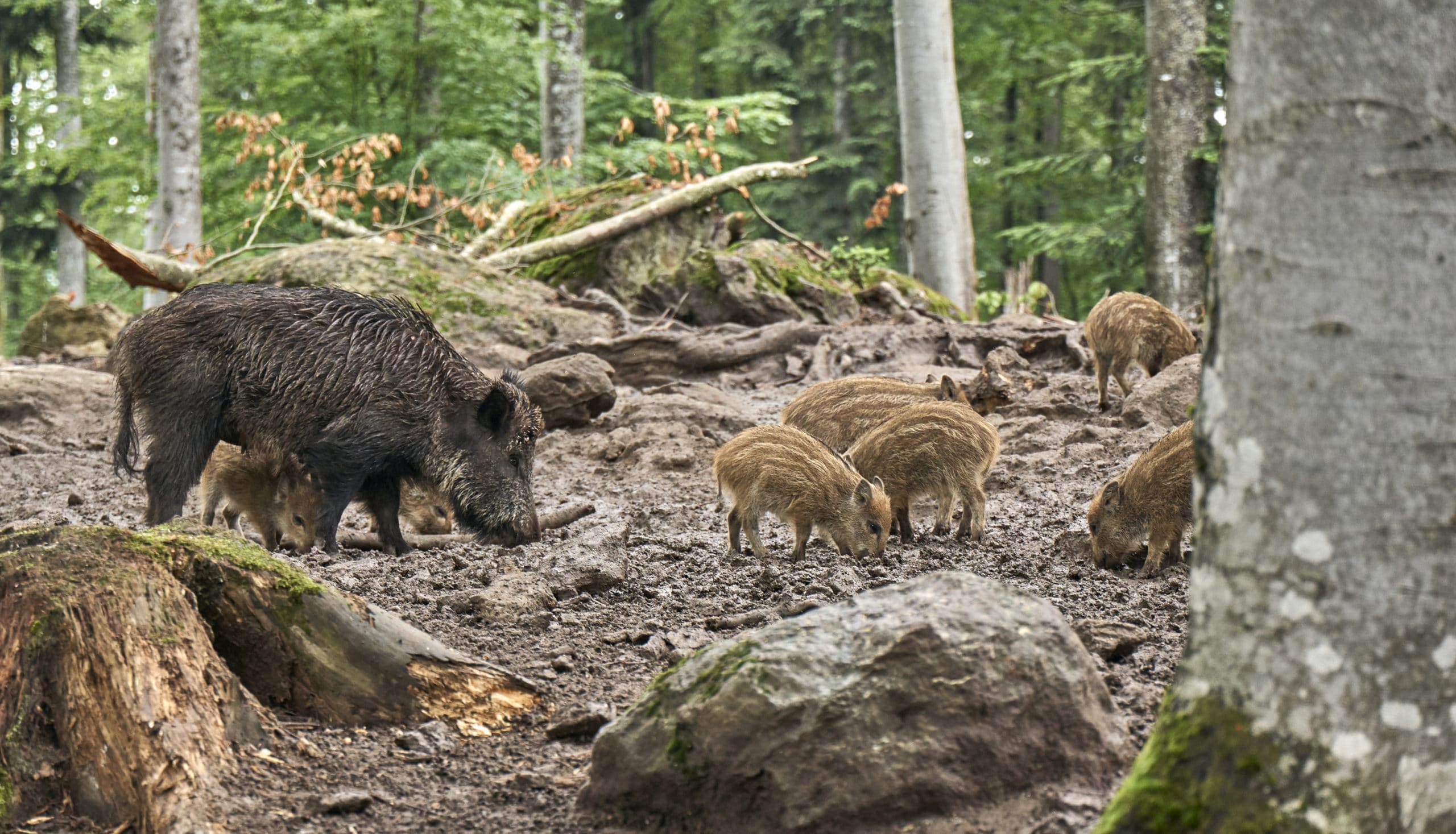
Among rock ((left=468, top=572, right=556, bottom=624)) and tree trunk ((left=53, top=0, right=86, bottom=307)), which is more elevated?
tree trunk ((left=53, top=0, right=86, bottom=307))

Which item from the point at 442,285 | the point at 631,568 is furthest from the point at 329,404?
the point at 442,285

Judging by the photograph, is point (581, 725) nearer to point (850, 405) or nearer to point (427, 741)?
point (427, 741)

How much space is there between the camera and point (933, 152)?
45.0 ft

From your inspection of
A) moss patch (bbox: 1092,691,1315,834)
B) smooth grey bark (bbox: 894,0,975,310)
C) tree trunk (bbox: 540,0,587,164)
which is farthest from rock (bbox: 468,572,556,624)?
tree trunk (bbox: 540,0,587,164)

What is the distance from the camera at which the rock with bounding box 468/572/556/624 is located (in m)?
4.74

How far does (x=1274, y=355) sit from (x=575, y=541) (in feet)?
14.5

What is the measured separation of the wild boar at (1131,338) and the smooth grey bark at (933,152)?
503 cm

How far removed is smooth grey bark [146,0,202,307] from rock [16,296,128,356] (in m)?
1.01

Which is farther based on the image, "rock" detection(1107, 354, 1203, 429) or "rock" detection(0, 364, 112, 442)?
"rock" detection(0, 364, 112, 442)

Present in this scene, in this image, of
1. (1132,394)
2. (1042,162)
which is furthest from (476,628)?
(1042,162)

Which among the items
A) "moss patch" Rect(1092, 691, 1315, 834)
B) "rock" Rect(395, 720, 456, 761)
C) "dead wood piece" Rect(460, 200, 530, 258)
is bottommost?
"rock" Rect(395, 720, 456, 761)

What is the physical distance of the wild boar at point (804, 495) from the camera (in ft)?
19.6

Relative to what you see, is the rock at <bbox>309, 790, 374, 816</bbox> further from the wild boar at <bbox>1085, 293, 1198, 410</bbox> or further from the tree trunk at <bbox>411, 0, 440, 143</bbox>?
the tree trunk at <bbox>411, 0, 440, 143</bbox>

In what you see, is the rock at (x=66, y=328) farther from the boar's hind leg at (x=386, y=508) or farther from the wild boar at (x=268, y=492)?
the boar's hind leg at (x=386, y=508)
